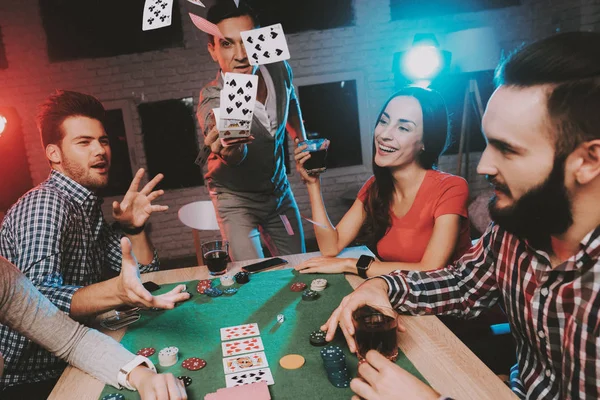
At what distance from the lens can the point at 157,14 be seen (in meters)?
2.18

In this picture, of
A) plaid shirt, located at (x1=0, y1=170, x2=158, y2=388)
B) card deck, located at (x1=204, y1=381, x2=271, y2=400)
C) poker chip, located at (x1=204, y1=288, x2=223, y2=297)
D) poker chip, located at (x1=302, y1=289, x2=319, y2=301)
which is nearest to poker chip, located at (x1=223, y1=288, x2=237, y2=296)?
poker chip, located at (x1=204, y1=288, x2=223, y2=297)

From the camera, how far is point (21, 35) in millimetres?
4789

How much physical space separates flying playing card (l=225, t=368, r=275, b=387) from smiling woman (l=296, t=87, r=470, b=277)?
0.76 m

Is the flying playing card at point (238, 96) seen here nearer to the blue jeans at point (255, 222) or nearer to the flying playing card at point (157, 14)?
the flying playing card at point (157, 14)

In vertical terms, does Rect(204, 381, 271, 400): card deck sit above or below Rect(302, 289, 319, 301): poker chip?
above

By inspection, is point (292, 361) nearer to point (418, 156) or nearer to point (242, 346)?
point (242, 346)

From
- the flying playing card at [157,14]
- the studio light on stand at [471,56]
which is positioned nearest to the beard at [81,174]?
the flying playing card at [157,14]

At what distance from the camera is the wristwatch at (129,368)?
44.8 inches

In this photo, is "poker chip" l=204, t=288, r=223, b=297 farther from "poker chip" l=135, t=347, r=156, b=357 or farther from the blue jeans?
the blue jeans

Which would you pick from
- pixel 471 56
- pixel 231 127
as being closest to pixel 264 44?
pixel 231 127

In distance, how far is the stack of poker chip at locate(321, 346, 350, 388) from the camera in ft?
3.54

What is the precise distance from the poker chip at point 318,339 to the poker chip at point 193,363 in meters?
0.30

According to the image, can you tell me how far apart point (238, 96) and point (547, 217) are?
1.57 meters

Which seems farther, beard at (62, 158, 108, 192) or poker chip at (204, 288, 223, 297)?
beard at (62, 158, 108, 192)
